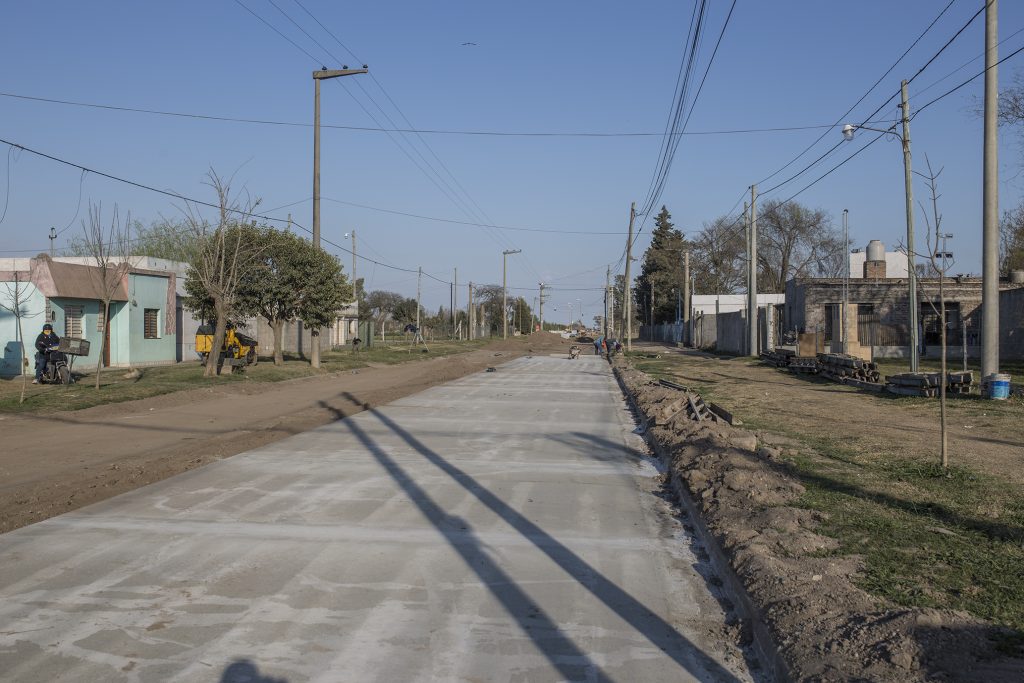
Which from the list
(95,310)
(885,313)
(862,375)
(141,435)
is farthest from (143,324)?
(885,313)

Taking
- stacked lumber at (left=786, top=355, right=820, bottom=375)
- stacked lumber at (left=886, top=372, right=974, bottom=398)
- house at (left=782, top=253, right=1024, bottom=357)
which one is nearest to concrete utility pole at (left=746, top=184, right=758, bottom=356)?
house at (left=782, top=253, right=1024, bottom=357)

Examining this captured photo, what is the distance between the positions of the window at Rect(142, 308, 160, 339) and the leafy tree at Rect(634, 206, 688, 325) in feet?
203

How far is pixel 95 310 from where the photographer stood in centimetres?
2872

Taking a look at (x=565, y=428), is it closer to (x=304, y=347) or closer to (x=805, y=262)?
(x=304, y=347)

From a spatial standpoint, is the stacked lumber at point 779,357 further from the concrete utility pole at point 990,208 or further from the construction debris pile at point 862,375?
the concrete utility pole at point 990,208

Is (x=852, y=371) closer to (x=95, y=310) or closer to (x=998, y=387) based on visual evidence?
(x=998, y=387)

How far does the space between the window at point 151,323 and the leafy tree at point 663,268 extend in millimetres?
61873

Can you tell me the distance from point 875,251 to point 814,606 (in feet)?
131

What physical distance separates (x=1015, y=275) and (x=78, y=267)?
3636 cm

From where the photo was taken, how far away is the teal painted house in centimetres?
2572

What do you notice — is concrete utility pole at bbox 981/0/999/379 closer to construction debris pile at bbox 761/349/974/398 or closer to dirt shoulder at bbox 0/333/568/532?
construction debris pile at bbox 761/349/974/398

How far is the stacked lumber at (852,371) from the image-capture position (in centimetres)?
2470

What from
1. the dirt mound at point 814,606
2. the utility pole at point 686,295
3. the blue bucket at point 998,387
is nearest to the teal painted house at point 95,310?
the dirt mound at point 814,606

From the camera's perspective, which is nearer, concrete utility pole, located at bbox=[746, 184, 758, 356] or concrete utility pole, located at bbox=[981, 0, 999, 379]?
concrete utility pole, located at bbox=[981, 0, 999, 379]
